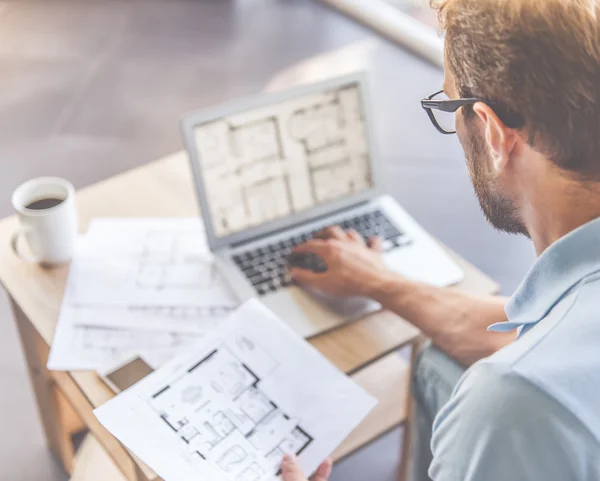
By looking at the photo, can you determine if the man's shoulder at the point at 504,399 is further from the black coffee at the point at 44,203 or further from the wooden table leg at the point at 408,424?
the black coffee at the point at 44,203

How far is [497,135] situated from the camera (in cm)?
91

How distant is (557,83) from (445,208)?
5.18ft

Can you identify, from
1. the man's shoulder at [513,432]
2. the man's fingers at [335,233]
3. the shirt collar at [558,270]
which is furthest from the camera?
the man's fingers at [335,233]

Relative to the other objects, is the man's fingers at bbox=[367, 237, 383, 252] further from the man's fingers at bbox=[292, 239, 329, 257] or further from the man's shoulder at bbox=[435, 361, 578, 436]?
the man's shoulder at bbox=[435, 361, 578, 436]

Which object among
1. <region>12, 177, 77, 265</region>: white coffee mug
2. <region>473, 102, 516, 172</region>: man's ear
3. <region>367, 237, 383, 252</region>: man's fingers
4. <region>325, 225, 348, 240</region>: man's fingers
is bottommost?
<region>367, 237, 383, 252</region>: man's fingers

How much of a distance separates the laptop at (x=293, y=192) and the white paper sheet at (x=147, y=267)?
4 cm

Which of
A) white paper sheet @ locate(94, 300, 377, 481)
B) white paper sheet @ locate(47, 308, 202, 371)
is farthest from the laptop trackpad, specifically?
white paper sheet @ locate(47, 308, 202, 371)

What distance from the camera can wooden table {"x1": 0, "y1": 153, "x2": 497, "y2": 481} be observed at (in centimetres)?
120

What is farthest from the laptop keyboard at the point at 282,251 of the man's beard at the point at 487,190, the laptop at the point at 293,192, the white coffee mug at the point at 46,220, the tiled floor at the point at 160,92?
the tiled floor at the point at 160,92

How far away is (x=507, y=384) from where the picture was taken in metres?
0.78

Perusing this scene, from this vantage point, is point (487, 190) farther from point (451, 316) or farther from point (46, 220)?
point (46, 220)

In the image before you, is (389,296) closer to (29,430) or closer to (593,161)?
(593,161)

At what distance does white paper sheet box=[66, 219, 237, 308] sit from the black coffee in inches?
3.3

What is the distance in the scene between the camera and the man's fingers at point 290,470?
104 centimetres
